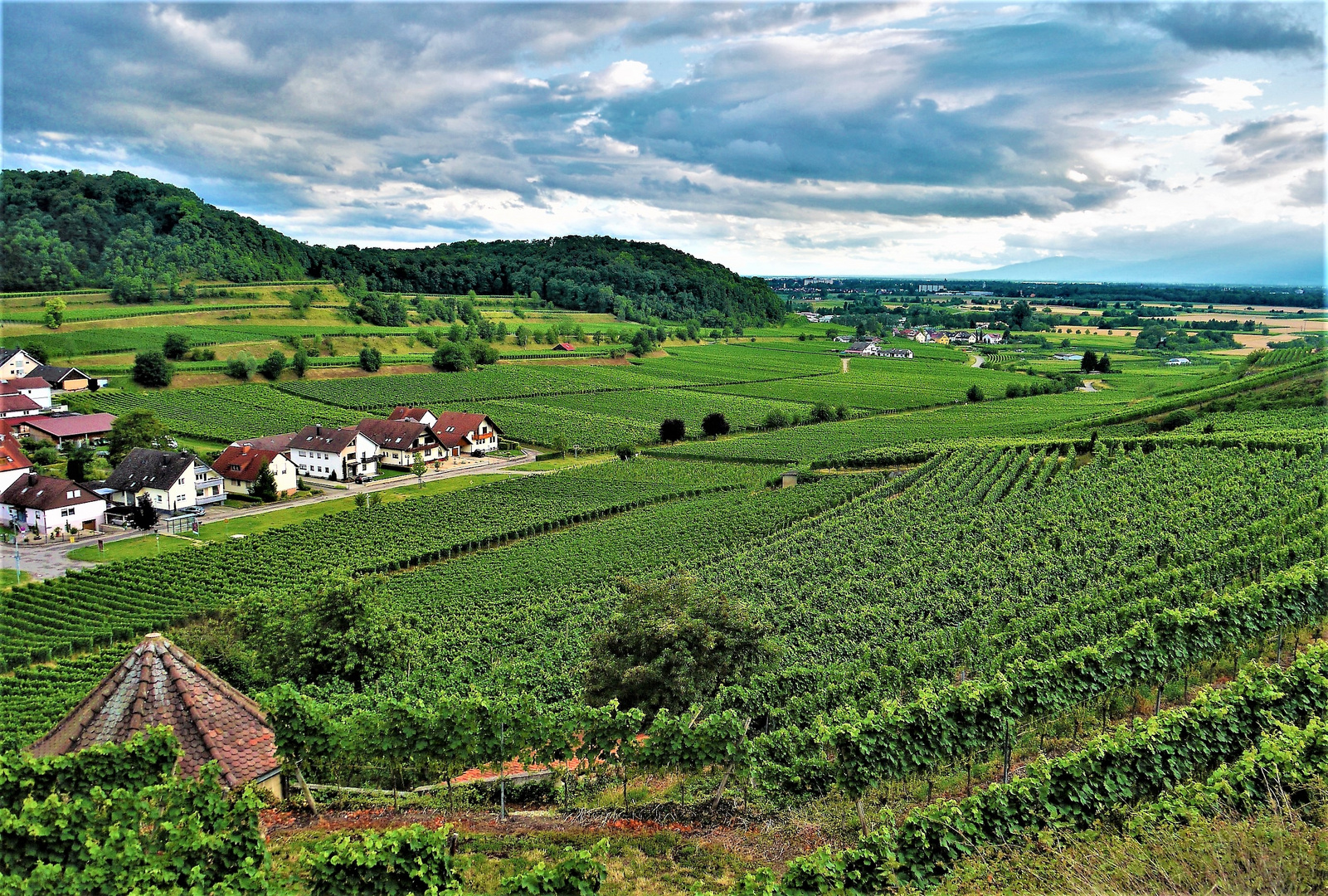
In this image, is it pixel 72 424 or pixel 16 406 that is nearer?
pixel 16 406

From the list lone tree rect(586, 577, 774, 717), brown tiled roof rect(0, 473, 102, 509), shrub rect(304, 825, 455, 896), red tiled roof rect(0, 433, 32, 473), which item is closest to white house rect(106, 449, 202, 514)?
brown tiled roof rect(0, 473, 102, 509)

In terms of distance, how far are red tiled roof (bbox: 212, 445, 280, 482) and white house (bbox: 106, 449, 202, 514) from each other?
3.89 metres

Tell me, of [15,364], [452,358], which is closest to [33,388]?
[15,364]

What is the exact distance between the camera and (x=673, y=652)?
22250 millimetres

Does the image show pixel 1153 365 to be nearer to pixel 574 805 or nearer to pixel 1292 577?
pixel 1292 577

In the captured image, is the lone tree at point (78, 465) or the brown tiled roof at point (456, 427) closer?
the lone tree at point (78, 465)

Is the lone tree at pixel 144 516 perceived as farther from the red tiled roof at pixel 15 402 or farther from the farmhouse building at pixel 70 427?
the red tiled roof at pixel 15 402

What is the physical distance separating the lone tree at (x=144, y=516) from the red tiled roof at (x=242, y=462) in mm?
7403

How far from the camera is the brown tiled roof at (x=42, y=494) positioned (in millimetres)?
47906

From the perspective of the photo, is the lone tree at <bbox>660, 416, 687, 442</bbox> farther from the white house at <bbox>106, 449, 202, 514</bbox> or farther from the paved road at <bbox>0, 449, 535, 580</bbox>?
the white house at <bbox>106, 449, 202, 514</bbox>

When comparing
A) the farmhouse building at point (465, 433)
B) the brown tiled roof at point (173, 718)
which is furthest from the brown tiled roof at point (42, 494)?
the brown tiled roof at point (173, 718)

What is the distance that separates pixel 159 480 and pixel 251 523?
22.4 ft

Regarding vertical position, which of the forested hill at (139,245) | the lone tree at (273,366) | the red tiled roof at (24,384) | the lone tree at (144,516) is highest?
the forested hill at (139,245)

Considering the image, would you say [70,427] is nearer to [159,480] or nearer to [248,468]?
[248,468]
